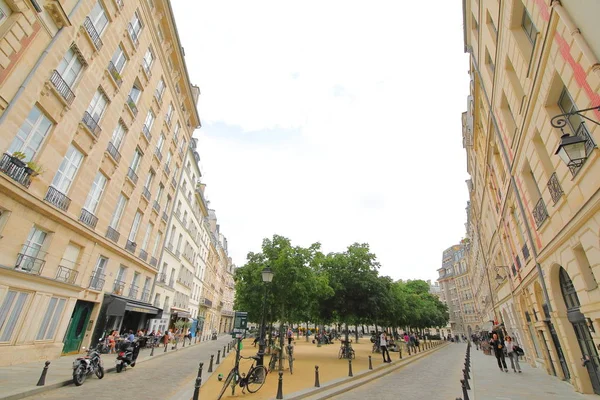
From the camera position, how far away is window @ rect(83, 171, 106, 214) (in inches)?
616

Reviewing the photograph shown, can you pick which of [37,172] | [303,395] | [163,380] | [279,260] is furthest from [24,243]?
[303,395]

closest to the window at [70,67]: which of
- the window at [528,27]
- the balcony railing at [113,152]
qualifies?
the balcony railing at [113,152]

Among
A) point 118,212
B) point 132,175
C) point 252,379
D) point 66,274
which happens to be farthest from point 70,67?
point 252,379

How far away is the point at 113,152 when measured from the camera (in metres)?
17.1

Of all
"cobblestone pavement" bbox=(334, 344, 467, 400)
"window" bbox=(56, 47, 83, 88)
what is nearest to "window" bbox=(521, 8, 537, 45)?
"cobblestone pavement" bbox=(334, 344, 467, 400)

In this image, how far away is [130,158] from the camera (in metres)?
18.9

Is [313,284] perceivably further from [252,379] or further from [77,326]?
[77,326]

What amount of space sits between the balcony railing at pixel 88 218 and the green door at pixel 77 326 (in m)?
4.04

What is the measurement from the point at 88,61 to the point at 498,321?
3759cm

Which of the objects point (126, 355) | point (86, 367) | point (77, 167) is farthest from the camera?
point (77, 167)

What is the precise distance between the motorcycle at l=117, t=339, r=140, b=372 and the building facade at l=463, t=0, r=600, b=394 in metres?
15.6

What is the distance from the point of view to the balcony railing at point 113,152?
16.7 meters

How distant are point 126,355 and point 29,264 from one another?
5309 millimetres

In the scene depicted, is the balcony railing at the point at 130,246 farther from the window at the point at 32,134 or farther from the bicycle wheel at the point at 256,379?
the bicycle wheel at the point at 256,379
